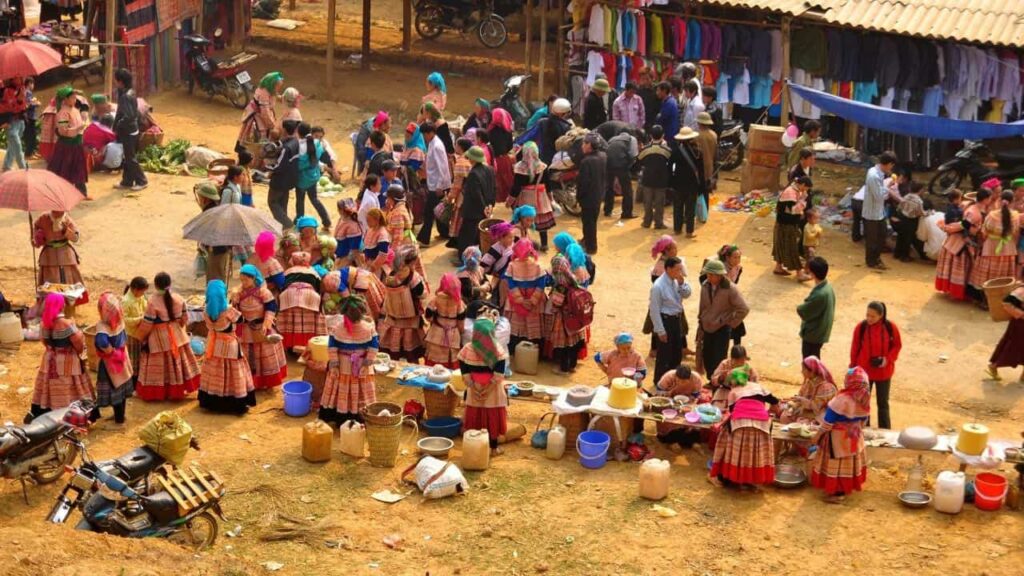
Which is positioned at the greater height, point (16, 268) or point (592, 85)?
point (592, 85)

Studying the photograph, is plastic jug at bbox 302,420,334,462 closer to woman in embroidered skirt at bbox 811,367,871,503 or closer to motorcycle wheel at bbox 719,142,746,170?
woman in embroidered skirt at bbox 811,367,871,503

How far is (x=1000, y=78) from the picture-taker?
20312 millimetres

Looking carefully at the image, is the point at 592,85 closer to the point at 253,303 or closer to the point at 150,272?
the point at 150,272

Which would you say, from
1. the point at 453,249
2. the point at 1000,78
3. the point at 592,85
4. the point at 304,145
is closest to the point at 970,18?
the point at 1000,78

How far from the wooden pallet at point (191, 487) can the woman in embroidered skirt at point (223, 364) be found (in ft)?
6.80

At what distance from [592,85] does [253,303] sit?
31.2ft

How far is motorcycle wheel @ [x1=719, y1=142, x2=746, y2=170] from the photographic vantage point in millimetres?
20812

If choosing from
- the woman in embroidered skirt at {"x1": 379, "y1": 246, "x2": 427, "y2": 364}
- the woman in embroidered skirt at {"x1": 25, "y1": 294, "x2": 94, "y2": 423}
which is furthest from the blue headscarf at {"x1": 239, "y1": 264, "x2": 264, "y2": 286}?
the woman in embroidered skirt at {"x1": 25, "y1": 294, "x2": 94, "y2": 423}

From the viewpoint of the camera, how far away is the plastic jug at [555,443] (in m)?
12.2

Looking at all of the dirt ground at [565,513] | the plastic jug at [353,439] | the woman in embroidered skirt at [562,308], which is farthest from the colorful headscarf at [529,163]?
the plastic jug at [353,439]

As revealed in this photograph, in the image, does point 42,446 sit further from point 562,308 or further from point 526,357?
point 562,308

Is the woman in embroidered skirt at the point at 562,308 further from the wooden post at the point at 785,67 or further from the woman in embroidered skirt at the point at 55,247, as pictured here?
the wooden post at the point at 785,67

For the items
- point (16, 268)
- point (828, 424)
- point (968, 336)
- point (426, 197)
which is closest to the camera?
point (828, 424)

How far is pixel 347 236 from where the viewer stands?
15250 mm
